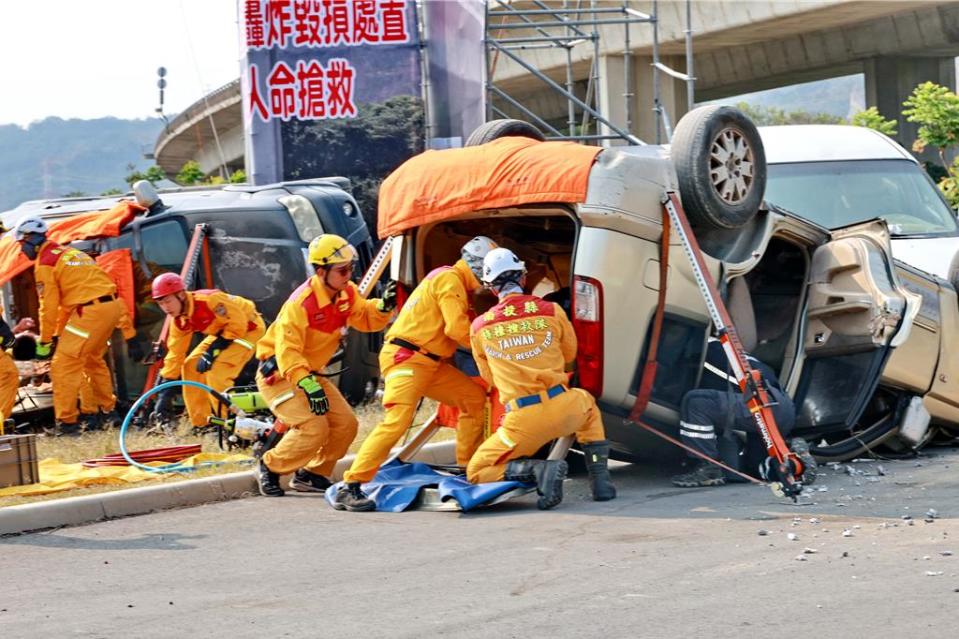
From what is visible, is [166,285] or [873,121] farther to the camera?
[873,121]

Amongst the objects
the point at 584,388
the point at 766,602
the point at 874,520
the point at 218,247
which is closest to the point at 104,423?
the point at 218,247

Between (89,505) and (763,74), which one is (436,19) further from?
(763,74)

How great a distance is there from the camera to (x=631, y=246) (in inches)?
339

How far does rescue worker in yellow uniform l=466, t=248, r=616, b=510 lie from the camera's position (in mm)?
8414

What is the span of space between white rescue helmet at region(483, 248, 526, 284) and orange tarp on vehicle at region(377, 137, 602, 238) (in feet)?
1.05

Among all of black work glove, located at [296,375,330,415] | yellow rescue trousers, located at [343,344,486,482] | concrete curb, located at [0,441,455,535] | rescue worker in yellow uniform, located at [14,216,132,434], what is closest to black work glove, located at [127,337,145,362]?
rescue worker in yellow uniform, located at [14,216,132,434]

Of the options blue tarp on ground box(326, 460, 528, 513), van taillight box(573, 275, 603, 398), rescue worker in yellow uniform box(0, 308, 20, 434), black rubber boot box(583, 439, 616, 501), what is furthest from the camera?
rescue worker in yellow uniform box(0, 308, 20, 434)

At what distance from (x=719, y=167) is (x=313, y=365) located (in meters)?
2.77

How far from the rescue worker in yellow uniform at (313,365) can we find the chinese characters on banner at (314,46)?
952cm

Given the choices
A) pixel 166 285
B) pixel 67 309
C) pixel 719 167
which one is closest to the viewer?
pixel 719 167

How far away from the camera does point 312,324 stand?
369 inches

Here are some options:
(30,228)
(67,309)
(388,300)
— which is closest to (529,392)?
(388,300)

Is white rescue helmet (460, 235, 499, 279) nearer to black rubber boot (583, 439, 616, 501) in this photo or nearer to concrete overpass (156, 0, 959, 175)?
black rubber boot (583, 439, 616, 501)

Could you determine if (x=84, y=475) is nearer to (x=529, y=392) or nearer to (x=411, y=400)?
(x=411, y=400)
